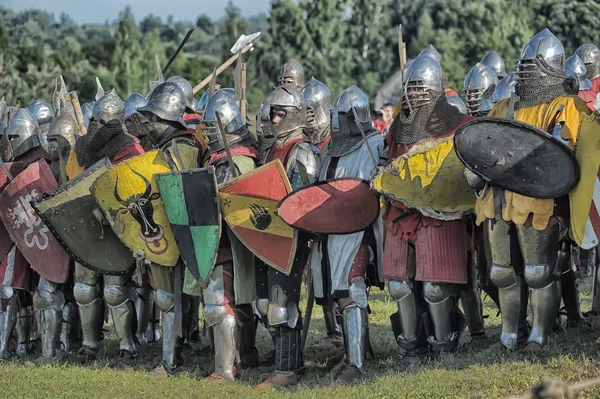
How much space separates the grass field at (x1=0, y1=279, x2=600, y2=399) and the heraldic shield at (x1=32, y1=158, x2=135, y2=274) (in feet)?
2.72

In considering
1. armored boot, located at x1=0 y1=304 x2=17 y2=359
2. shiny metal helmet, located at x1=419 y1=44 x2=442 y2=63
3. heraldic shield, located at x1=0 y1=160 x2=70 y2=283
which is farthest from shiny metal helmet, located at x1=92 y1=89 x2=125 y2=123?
shiny metal helmet, located at x1=419 y1=44 x2=442 y2=63

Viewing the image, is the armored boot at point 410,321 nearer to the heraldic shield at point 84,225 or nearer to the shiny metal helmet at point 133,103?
the heraldic shield at point 84,225

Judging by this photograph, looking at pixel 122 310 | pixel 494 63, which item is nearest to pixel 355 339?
pixel 122 310

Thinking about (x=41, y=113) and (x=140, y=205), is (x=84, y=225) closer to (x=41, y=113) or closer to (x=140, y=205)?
(x=140, y=205)

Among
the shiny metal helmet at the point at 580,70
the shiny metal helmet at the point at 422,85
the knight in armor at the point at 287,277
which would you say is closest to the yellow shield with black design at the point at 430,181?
the shiny metal helmet at the point at 422,85

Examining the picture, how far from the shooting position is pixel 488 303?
37.5 feet

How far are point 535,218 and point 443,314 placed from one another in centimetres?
104

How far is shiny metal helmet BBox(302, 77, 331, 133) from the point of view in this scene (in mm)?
10117

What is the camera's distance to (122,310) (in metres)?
9.36

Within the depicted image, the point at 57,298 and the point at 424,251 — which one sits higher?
the point at 424,251

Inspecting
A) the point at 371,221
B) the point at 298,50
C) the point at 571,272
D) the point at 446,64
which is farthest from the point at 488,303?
the point at 298,50

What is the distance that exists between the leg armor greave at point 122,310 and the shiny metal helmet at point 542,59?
11.9 ft

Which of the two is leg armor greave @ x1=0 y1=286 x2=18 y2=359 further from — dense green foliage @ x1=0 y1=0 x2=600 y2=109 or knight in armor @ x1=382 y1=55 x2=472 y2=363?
dense green foliage @ x1=0 y1=0 x2=600 y2=109

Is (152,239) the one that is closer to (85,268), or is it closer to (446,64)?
(85,268)
